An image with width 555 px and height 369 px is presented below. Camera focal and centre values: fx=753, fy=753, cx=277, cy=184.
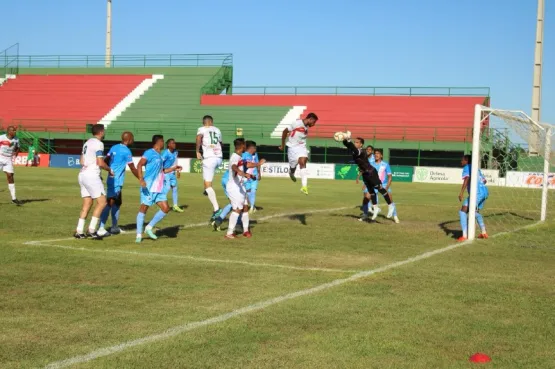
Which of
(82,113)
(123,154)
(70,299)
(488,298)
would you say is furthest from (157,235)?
(82,113)

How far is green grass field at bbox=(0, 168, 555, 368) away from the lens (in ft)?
21.0

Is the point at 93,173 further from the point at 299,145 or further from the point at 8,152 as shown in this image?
the point at 8,152

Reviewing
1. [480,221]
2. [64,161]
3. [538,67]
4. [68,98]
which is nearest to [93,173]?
[480,221]

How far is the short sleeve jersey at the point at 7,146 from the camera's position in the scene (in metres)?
21.1

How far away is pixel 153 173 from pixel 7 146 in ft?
29.4

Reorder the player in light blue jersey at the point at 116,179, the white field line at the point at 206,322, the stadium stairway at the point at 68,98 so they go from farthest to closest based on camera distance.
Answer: the stadium stairway at the point at 68,98 → the player in light blue jersey at the point at 116,179 → the white field line at the point at 206,322

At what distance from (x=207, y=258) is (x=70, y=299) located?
12.0 ft

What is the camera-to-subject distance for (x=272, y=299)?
28.4ft

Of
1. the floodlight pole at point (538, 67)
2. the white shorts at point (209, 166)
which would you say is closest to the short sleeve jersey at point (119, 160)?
the white shorts at point (209, 166)

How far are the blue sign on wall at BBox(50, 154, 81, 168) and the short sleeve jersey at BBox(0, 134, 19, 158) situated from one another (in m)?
35.0

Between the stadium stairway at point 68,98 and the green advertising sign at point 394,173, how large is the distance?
21207mm

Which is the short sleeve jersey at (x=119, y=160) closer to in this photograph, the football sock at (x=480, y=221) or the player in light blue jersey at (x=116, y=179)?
the player in light blue jersey at (x=116, y=179)

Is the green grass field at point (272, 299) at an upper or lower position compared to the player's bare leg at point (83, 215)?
lower

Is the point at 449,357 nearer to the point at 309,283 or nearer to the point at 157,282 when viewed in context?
the point at 309,283
